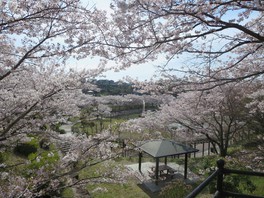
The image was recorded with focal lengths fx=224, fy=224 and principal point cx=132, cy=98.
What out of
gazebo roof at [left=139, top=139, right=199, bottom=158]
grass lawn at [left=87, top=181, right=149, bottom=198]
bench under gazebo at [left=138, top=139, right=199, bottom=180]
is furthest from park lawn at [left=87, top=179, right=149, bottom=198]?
gazebo roof at [left=139, top=139, right=199, bottom=158]

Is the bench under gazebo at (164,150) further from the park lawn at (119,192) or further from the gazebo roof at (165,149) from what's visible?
the park lawn at (119,192)

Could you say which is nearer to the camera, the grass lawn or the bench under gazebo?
the grass lawn

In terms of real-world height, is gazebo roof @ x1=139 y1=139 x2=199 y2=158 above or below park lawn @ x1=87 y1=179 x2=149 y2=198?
above

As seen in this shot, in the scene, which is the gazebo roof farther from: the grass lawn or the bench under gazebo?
the grass lawn

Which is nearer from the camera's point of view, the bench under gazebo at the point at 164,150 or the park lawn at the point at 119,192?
the park lawn at the point at 119,192

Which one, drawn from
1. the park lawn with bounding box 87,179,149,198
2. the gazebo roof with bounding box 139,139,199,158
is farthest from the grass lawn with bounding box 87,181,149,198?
the gazebo roof with bounding box 139,139,199,158

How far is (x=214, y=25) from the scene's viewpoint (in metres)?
3.44

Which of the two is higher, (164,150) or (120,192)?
(164,150)

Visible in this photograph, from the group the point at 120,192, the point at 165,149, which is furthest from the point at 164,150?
the point at 120,192

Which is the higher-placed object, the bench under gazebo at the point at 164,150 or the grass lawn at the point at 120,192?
the bench under gazebo at the point at 164,150

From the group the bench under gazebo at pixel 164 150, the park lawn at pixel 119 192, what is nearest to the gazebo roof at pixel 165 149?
the bench under gazebo at pixel 164 150

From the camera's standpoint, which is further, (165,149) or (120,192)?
(165,149)

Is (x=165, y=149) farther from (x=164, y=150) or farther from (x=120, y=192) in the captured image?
(x=120, y=192)

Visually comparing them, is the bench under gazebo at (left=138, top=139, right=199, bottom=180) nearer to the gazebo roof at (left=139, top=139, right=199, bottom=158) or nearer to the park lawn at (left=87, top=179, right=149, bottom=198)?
the gazebo roof at (left=139, top=139, right=199, bottom=158)
